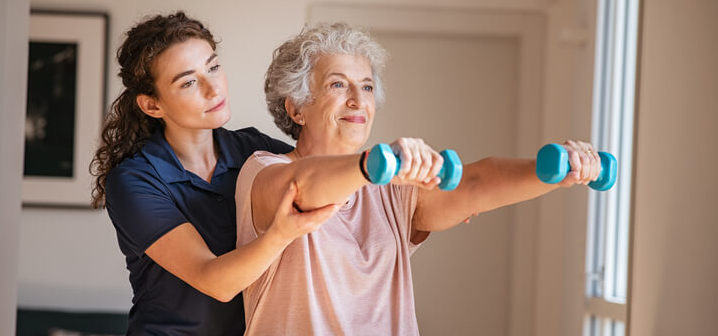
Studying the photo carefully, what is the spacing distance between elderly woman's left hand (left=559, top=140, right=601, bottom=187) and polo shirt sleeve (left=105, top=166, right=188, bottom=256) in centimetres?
83

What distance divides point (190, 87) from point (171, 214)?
0.34 meters

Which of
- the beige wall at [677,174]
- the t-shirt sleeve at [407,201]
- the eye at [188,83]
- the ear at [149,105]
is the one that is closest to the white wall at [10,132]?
the ear at [149,105]

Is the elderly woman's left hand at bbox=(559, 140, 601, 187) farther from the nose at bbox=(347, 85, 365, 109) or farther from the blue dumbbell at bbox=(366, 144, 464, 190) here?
the nose at bbox=(347, 85, 365, 109)

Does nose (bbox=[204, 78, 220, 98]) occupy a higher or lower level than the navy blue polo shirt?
higher

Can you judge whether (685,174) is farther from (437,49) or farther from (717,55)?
(437,49)

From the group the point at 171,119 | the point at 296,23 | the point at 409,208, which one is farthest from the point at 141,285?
the point at 296,23

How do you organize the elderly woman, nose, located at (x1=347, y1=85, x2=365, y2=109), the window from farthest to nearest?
the window
nose, located at (x1=347, y1=85, x2=365, y2=109)
the elderly woman

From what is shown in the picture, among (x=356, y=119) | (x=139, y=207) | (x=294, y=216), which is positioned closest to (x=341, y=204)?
(x=294, y=216)

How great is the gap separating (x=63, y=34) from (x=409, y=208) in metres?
3.18

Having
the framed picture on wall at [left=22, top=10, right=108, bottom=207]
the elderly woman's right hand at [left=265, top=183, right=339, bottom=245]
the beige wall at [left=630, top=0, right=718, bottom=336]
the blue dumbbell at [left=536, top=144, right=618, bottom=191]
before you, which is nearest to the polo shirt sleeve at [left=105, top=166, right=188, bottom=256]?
the elderly woman's right hand at [left=265, top=183, right=339, bottom=245]

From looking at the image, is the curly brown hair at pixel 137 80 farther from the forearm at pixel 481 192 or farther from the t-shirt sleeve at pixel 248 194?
the forearm at pixel 481 192

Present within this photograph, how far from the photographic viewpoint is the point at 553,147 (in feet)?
4.33

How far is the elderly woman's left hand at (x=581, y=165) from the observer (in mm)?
1370

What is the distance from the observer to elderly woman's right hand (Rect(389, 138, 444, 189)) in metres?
1.18
